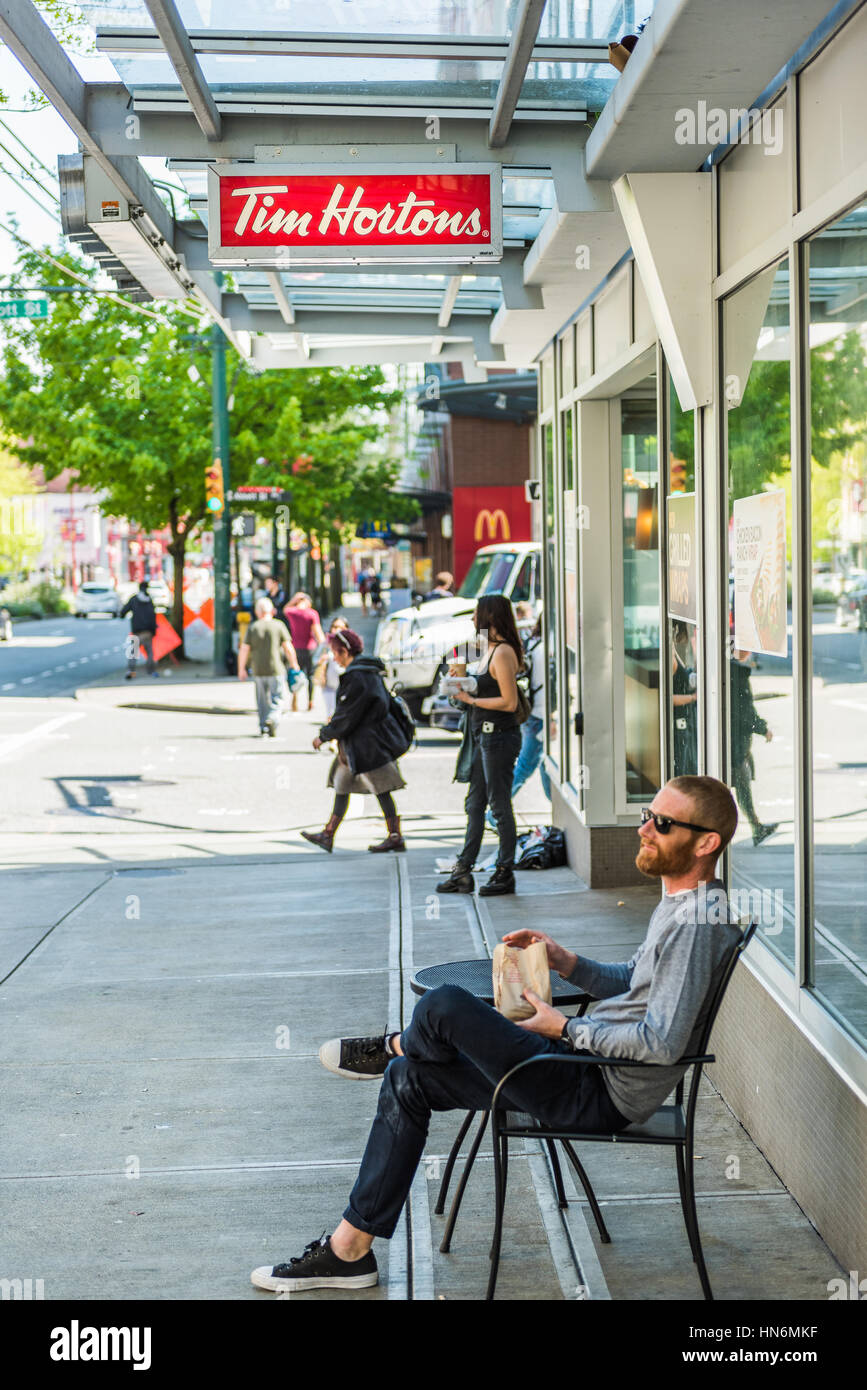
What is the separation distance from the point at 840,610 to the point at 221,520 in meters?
24.2

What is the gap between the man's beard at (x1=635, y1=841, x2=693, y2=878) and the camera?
382cm

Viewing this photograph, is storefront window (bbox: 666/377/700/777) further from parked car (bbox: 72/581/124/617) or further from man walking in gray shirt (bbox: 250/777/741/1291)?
parked car (bbox: 72/581/124/617)

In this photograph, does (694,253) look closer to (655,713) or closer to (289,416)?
(655,713)

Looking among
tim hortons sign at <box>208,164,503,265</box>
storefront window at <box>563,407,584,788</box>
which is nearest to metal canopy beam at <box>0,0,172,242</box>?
tim hortons sign at <box>208,164,503,265</box>

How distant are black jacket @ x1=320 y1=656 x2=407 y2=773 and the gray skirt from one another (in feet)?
0.15

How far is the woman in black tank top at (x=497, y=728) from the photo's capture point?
8836 mm

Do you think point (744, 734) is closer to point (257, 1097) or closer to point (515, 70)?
point (257, 1097)

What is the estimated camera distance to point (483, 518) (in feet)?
120

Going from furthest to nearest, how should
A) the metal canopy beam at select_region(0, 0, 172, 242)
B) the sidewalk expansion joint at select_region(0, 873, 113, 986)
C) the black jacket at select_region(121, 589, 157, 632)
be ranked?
1. the black jacket at select_region(121, 589, 157, 632)
2. the sidewalk expansion joint at select_region(0, 873, 113, 986)
3. the metal canopy beam at select_region(0, 0, 172, 242)

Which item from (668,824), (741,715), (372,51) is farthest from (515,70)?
(668,824)

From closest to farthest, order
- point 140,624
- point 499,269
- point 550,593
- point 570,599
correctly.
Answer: point 499,269 → point 570,599 → point 550,593 → point 140,624

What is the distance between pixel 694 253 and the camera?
18.4 feet

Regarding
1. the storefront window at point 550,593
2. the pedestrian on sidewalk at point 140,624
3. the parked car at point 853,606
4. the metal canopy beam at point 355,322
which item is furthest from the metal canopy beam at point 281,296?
the pedestrian on sidewalk at point 140,624

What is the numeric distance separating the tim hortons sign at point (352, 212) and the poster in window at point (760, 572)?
1.80m
